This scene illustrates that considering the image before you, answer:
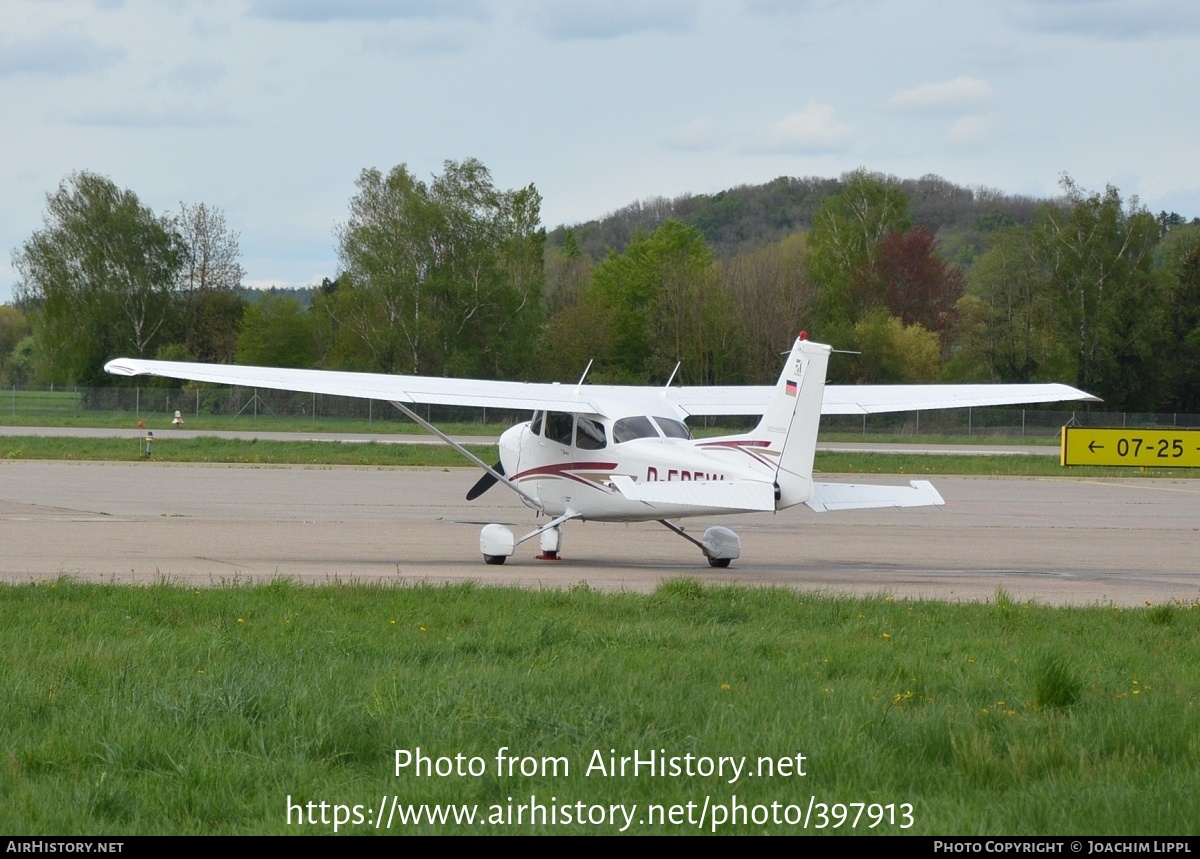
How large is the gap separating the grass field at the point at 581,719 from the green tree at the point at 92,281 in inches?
2458

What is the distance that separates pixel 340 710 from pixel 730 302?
2582 inches

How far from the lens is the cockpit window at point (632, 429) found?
1555cm

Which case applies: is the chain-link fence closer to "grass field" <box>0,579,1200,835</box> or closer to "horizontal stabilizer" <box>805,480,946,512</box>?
"horizontal stabilizer" <box>805,480,946,512</box>

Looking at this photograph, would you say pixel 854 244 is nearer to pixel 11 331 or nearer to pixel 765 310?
pixel 765 310

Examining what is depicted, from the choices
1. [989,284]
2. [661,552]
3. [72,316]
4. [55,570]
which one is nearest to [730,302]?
→ [989,284]

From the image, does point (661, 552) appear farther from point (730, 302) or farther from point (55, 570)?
point (730, 302)

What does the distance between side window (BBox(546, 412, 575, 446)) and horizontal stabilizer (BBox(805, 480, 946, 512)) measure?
3.18 m

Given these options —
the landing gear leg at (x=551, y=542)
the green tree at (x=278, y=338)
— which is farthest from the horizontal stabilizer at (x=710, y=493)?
the green tree at (x=278, y=338)

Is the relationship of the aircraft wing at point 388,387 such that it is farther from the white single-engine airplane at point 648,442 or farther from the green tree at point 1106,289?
the green tree at point 1106,289

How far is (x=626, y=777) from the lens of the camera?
18.9ft

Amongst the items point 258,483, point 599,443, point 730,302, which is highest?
point 730,302

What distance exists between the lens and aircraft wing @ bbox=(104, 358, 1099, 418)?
49.5ft

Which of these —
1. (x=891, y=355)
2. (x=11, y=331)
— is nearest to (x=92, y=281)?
(x=891, y=355)

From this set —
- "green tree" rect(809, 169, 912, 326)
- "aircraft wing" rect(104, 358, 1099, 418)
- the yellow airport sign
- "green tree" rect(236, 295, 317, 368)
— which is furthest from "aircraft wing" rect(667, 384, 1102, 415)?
"green tree" rect(809, 169, 912, 326)
